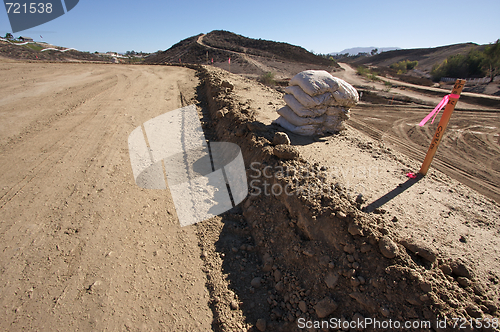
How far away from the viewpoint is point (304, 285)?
105 inches

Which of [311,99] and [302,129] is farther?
[302,129]

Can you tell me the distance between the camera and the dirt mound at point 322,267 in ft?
7.11

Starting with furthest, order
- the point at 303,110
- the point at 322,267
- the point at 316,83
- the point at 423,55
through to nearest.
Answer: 1. the point at 423,55
2. the point at 303,110
3. the point at 316,83
4. the point at 322,267

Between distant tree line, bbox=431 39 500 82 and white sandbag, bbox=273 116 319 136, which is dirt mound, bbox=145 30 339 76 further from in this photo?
white sandbag, bbox=273 116 319 136

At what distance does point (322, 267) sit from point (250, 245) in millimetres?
1114

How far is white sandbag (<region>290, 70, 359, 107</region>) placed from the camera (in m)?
5.30

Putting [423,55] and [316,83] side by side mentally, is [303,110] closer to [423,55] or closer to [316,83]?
[316,83]

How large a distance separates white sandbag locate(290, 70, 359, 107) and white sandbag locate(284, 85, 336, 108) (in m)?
0.08

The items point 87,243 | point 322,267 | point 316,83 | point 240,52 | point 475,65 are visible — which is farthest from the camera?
point 240,52

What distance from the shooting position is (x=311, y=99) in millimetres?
5371

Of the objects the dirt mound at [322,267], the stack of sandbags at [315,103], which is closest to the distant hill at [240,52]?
the stack of sandbags at [315,103]

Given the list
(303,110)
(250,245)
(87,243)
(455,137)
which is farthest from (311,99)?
(455,137)

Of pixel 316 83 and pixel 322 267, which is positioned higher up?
pixel 316 83

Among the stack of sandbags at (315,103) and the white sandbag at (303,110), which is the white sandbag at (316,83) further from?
the white sandbag at (303,110)
